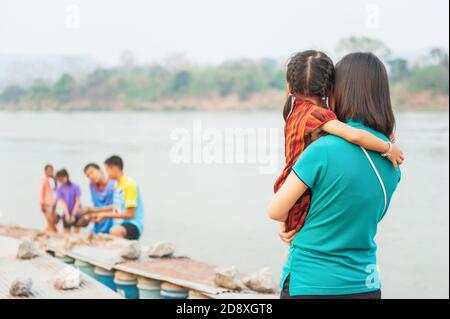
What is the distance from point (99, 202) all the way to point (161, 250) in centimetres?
82

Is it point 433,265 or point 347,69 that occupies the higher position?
point 347,69

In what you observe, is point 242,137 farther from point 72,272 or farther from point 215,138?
point 72,272

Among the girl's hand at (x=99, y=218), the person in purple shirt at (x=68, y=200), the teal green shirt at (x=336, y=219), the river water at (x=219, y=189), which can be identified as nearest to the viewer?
the teal green shirt at (x=336, y=219)

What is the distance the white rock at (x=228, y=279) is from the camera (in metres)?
2.82

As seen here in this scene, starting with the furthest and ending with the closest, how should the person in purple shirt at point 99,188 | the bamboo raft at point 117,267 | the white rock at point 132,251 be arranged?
the person in purple shirt at point 99,188, the white rock at point 132,251, the bamboo raft at point 117,267

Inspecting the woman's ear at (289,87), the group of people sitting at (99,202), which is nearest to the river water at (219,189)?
the group of people sitting at (99,202)

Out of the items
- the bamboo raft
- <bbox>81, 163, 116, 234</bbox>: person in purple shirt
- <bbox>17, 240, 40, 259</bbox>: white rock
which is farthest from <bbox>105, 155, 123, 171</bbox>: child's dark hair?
<bbox>17, 240, 40, 259</bbox>: white rock

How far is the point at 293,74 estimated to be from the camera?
1.08 meters

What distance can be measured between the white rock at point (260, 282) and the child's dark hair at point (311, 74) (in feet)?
5.94

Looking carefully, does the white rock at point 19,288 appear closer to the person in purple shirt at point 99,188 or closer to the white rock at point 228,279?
the white rock at point 228,279

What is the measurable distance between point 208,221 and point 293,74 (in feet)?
29.9

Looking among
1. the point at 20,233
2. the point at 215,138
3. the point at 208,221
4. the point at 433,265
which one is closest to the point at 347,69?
the point at 20,233

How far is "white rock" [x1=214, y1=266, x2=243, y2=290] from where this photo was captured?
2.82 m
